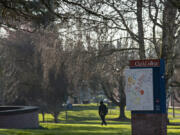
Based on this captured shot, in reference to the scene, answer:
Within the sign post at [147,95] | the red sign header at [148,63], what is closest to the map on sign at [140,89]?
the sign post at [147,95]

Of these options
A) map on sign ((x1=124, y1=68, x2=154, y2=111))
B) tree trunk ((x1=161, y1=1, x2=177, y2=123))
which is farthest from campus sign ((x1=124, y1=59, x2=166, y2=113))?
tree trunk ((x1=161, y1=1, x2=177, y2=123))

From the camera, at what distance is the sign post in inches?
541

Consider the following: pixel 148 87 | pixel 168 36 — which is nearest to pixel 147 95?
pixel 148 87

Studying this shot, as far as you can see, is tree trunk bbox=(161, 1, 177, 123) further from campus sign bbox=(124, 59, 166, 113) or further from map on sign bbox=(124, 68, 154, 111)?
map on sign bbox=(124, 68, 154, 111)

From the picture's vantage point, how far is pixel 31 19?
572 inches

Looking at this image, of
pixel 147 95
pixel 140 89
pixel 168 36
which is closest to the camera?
pixel 147 95

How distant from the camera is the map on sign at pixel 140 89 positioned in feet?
45.2

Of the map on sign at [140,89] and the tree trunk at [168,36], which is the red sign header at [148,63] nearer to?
the map on sign at [140,89]

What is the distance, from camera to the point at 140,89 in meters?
13.9

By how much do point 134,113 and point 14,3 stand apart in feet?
16.6

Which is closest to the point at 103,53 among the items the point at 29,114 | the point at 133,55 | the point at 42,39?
the point at 133,55

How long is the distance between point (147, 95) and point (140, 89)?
294 millimetres

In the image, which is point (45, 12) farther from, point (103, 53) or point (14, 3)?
point (103, 53)

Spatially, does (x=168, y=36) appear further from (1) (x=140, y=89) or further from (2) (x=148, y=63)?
(1) (x=140, y=89)
